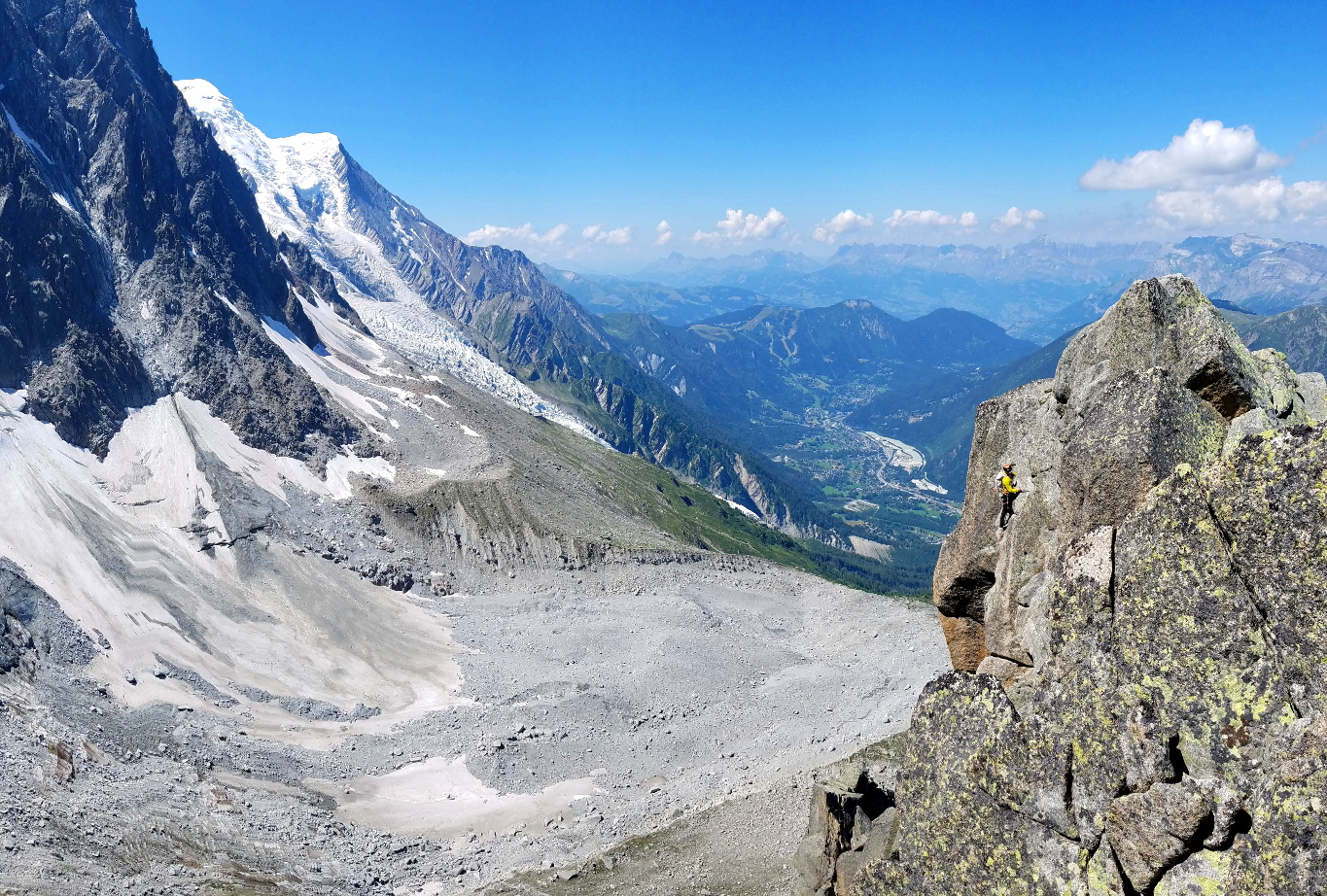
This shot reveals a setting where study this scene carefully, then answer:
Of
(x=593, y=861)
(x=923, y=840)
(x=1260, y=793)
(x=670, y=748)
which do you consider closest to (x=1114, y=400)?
(x=1260, y=793)

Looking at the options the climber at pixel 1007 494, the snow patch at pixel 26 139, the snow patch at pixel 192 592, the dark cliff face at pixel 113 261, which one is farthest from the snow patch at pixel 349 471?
the climber at pixel 1007 494

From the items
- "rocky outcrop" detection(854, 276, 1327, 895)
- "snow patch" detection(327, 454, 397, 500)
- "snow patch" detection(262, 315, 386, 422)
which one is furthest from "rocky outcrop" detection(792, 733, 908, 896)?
"snow patch" detection(262, 315, 386, 422)

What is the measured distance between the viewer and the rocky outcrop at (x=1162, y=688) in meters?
13.1

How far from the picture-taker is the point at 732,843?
3941cm

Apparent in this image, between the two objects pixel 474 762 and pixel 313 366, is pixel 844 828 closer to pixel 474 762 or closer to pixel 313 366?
pixel 474 762

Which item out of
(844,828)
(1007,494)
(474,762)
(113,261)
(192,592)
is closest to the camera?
(1007,494)

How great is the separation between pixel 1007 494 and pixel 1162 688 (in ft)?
40.3

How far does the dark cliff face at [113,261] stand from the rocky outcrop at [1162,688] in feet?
330

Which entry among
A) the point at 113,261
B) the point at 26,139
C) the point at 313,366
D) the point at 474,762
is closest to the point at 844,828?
the point at 474,762

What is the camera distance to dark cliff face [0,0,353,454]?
90.1 m

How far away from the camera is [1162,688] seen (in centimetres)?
1459

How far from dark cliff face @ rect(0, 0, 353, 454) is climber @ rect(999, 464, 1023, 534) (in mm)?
97550

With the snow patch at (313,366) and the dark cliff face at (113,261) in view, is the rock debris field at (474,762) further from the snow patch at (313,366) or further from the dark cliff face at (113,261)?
the snow patch at (313,366)

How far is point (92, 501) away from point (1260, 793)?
9597 cm
